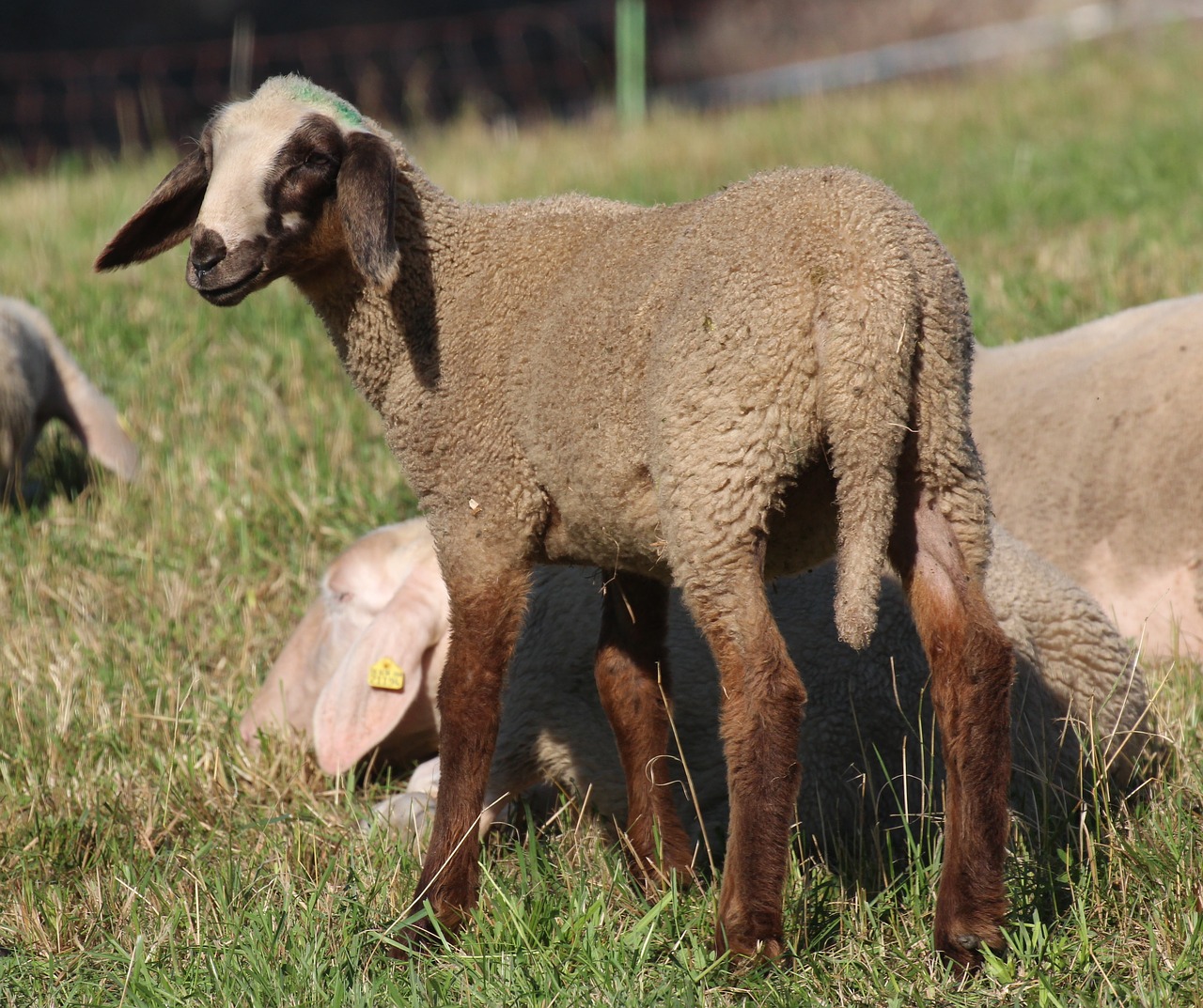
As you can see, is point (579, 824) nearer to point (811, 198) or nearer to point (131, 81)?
point (811, 198)

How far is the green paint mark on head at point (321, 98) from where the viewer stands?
10.3 feet

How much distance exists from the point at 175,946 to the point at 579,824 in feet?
3.51

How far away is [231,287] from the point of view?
10.0 ft

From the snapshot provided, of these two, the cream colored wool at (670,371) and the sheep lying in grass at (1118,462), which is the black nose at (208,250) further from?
the sheep lying in grass at (1118,462)

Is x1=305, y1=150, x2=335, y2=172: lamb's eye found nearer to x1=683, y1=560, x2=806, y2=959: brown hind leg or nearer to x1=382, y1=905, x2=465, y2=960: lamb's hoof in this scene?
x1=683, y1=560, x2=806, y2=959: brown hind leg

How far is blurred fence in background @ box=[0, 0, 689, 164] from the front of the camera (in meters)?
18.6

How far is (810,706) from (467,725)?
996mm

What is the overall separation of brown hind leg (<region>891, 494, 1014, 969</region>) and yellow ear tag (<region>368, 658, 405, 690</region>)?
Result: 186cm

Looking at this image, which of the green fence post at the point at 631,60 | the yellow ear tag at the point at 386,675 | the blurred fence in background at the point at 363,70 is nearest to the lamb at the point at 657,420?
the yellow ear tag at the point at 386,675

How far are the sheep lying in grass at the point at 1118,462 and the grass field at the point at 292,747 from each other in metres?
0.33

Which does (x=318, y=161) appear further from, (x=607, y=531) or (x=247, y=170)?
(x=607, y=531)

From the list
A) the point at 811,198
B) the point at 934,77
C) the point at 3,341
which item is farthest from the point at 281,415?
the point at 934,77

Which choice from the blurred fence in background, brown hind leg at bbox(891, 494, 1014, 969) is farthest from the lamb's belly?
the blurred fence in background

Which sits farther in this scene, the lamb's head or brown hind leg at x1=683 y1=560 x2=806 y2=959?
the lamb's head
